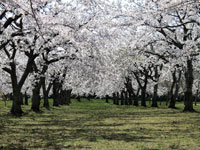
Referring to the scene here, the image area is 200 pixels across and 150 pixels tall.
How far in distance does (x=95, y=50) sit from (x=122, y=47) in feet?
22.8

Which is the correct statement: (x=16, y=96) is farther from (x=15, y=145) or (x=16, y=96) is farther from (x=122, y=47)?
(x=15, y=145)

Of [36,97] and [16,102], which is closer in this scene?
[16,102]

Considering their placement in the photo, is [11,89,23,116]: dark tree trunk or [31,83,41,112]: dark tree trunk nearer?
[11,89,23,116]: dark tree trunk

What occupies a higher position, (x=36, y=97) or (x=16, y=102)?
(x=36, y=97)

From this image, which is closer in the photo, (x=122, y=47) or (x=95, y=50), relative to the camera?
(x=95, y=50)

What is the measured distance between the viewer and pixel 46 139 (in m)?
11.3

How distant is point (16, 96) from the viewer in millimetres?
24000

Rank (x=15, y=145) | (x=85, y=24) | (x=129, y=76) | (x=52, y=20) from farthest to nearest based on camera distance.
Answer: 1. (x=129, y=76)
2. (x=85, y=24)
3. (x=52, y=20)
4. (x=15, y=145)

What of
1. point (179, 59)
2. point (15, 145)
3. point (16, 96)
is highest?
point (179, 59)

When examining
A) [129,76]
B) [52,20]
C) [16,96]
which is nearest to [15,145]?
[52,20]

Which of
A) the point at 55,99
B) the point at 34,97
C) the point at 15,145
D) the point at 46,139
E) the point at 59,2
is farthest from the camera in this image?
the point at 55,99

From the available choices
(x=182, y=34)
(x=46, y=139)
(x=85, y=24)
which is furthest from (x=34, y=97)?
(x=46, y=139)

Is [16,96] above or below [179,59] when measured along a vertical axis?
below

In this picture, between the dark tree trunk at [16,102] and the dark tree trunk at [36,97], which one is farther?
the dark tree trunk at [36,97]
